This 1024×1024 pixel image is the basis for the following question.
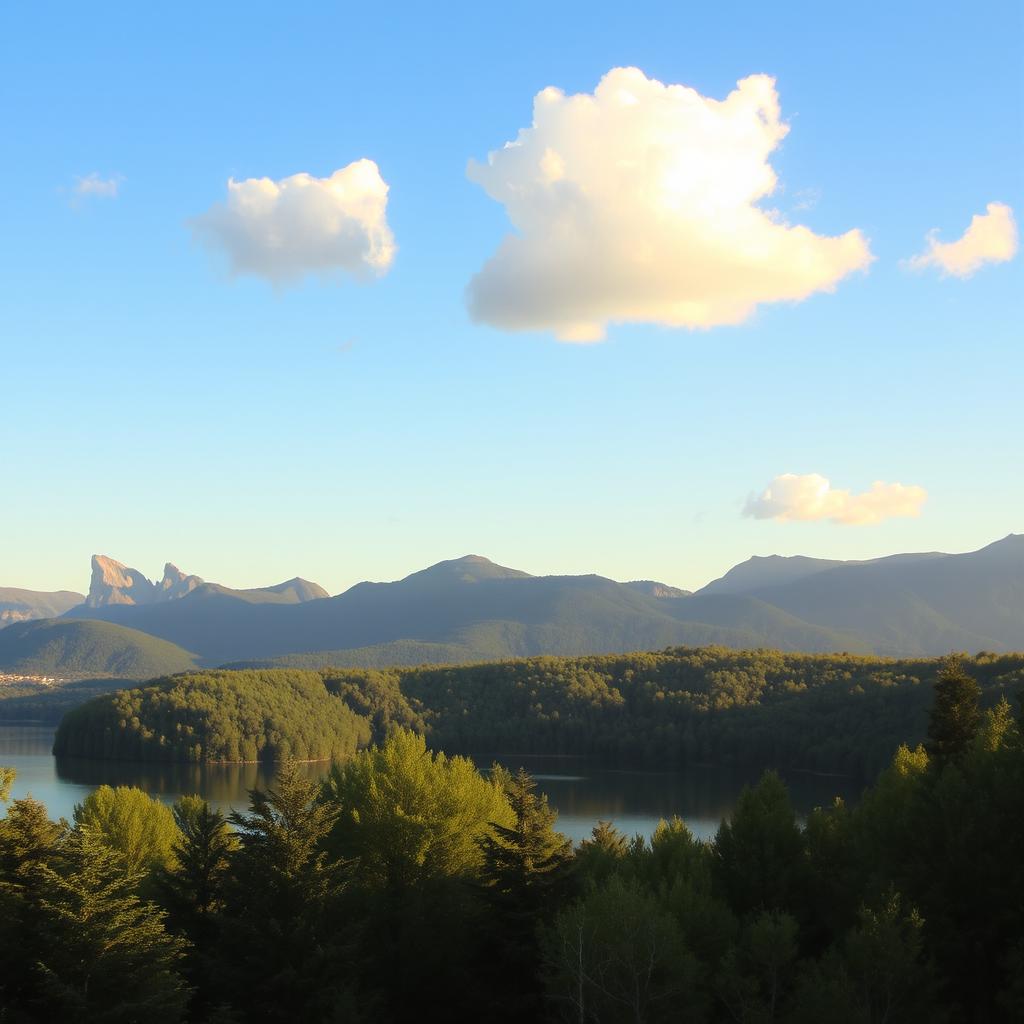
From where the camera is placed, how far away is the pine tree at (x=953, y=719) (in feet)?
128

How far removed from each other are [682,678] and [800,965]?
492 feet

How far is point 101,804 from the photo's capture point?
48.6 metres

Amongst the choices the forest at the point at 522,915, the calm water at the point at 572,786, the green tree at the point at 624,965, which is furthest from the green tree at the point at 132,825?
the calm water at the point at 572,786

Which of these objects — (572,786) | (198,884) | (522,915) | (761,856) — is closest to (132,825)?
(198,884)

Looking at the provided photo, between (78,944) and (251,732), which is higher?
(78,944)

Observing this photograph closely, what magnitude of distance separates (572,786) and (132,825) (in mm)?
77048

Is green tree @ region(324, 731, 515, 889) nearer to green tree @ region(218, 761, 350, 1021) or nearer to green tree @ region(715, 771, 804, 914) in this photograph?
green tree @ region(715, 771, 804, 914)

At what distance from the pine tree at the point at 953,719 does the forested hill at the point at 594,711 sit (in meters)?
80.9

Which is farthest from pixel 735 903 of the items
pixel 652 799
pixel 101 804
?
pixel 652 799

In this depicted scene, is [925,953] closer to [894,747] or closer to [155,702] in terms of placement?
[894,747]

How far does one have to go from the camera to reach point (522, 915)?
31.1 meters

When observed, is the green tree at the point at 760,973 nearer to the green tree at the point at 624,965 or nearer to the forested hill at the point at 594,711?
the green tree at the point at 624,965

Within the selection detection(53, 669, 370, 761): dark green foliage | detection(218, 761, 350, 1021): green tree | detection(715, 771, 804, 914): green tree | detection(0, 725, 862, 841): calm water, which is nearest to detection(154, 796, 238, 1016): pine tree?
detection(218, 761, 350, 1021): green tree

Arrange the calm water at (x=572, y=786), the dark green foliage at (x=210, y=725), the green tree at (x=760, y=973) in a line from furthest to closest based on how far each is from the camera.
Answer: the dark green foliage at (x=210, y=725) → the calm water at (x=572, y=786) → the green tree at (x=760, y=973)
